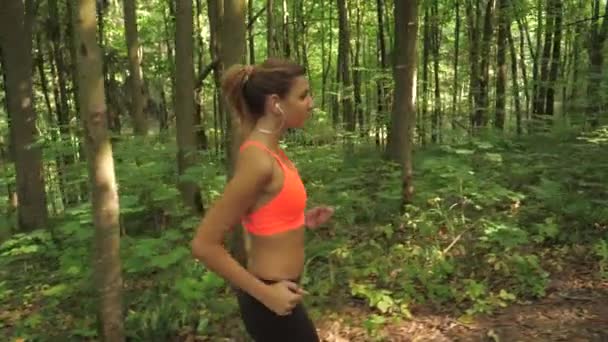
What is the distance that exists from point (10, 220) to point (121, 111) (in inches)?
342

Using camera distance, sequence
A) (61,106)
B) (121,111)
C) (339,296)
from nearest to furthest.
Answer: (339,296) → (61,106) → (121,111)

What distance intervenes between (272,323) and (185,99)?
6.20 meters

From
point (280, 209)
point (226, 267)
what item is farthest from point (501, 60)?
point (226, 267)

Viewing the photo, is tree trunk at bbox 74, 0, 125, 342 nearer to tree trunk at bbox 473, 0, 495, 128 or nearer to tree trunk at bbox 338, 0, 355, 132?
tree trunk at bbox 338, 0, 355, 132

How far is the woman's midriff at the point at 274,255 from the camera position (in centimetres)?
213

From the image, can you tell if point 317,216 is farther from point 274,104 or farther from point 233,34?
point 233,34

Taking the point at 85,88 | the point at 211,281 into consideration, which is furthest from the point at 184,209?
the point at 85,88

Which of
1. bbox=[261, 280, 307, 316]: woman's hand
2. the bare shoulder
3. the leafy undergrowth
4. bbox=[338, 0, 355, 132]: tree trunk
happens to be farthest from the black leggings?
bbox=[338, 0, 355, 132]: tree trunk

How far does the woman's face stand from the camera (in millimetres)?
2123

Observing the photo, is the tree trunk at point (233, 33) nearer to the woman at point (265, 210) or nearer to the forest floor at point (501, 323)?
the forest floor at point (501, 323)

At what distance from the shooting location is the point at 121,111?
59.8 ft

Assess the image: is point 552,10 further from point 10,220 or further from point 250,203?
point 250,203

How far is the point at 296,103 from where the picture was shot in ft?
7.00

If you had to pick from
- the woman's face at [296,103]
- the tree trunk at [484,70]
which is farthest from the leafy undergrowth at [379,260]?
the tree trunk at [484,70]
